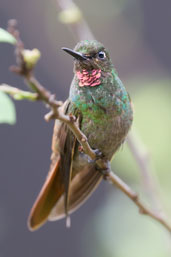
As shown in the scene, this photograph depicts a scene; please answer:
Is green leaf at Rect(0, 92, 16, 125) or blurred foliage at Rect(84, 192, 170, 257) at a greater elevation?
green leaf at Rect(0, 92, 16, 125)

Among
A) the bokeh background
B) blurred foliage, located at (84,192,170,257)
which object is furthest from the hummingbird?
the bokeh background

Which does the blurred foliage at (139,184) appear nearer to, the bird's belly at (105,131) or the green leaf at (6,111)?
the bird's belly at (105,131)

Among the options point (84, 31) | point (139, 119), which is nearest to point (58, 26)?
point (139, 119)

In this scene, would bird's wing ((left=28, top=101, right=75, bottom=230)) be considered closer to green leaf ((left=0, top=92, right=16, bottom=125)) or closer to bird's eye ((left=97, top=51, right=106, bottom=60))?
bird's eye ((left=97, top=51, right=106, bottom=60))

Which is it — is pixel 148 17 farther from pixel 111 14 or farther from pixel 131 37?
pixel 111 14

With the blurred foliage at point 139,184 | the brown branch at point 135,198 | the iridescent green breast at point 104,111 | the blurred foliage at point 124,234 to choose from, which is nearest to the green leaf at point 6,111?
the brown branch at point 135,198

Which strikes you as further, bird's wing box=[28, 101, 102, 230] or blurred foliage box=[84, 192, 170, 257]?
blurred foliage box=[84, 192, 170, 257]

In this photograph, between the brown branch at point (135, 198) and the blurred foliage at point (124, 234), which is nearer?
the brown branch at point (135, 198)
